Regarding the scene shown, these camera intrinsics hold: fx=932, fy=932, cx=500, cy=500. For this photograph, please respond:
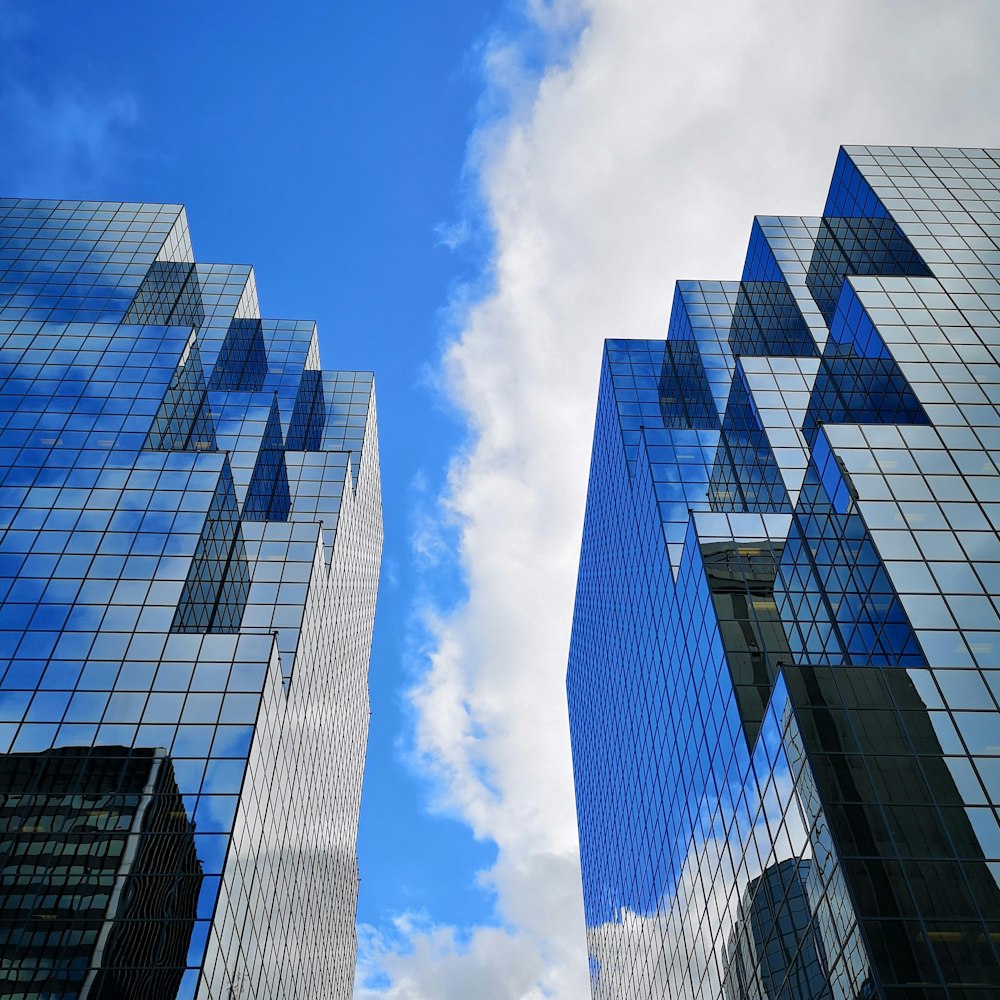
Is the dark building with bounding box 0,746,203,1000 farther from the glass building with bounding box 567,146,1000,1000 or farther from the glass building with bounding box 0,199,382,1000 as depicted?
the glass building with bounding box 567,146,1000,1000

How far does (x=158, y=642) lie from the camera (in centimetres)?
4597

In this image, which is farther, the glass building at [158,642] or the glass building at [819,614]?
the glass building at [158,642]

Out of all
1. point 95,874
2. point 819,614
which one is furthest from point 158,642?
point 819,614

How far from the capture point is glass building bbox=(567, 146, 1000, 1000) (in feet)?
95.7

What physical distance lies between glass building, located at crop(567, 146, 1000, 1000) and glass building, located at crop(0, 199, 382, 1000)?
22047 millimetres

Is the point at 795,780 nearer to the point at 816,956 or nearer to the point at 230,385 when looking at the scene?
the point at 816,956

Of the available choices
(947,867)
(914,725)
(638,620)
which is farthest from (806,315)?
(947,867)

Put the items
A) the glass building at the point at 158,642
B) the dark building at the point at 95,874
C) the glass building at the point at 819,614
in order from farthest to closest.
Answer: the glass building at the point at 158,642 → the dark building at the point at 95,874 → the glass building at the point at 819,614

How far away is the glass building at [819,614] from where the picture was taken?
95.7 feet

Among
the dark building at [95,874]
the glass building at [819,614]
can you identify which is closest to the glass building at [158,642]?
the dark building at [95,874]

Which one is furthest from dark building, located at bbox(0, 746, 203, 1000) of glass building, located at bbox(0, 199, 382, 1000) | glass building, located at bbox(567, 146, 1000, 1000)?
glass building, located at bbox(567, 146, 1000, 1000)

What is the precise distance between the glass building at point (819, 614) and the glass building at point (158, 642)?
72.3ft

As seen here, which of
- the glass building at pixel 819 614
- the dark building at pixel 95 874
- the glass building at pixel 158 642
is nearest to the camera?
the glass building at pixel 819 614

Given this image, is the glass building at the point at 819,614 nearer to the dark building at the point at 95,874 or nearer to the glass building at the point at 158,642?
the glass building at the point at 158,642
